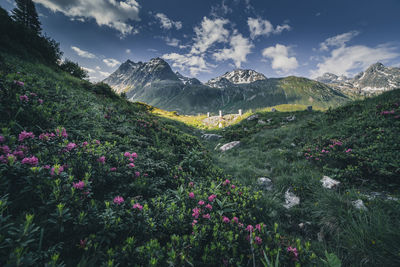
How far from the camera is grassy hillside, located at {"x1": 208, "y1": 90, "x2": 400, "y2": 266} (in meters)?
2.28

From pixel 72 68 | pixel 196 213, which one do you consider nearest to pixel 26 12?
pixel 72 68

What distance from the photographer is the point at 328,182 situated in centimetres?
431

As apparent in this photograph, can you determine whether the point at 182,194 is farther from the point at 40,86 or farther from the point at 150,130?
the point at 40,86

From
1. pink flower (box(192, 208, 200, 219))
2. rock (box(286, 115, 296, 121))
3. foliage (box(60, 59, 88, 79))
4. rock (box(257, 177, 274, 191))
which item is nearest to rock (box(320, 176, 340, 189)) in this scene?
rock (box(257, 177, 274, 191))

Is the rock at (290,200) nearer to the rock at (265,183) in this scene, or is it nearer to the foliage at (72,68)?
the rock at (265,183)

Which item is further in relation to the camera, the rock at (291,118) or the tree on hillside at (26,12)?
the tree on hillside at (26,12)

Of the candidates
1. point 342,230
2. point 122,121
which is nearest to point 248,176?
point 342,230

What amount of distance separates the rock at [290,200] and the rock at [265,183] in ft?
1.84

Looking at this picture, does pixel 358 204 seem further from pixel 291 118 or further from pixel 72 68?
pixel 72 68

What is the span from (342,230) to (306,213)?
2.74 feet

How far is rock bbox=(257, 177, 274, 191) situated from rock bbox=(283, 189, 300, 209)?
56cm

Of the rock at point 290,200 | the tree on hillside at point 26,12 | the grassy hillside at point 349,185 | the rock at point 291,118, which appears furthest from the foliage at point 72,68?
the tree on hillside at point 26,12

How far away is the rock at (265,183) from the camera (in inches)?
195

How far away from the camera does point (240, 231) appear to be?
7.52ft
